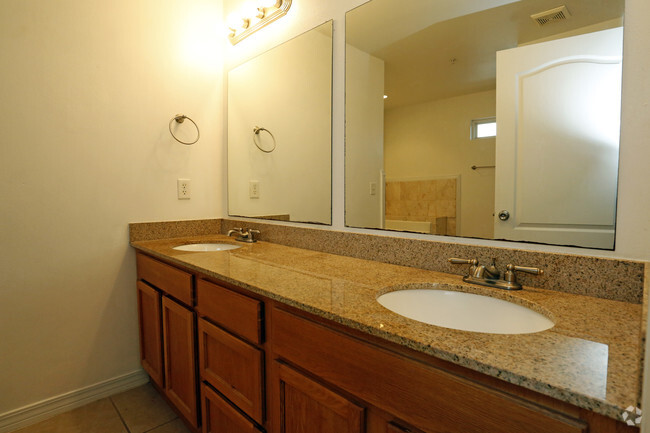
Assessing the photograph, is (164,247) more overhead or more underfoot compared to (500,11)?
more underfoot

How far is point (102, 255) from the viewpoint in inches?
69.8

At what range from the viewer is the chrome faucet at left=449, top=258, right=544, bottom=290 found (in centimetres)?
96

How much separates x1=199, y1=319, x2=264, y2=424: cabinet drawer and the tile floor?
56cm

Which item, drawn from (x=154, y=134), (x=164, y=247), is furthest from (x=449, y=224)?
(x=154, y=134)

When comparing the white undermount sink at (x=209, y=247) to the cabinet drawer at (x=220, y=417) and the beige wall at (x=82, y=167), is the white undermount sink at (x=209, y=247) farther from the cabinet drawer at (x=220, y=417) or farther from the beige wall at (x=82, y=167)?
the cabinet drawer at (x=220, y=417)

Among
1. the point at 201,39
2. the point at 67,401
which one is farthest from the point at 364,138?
the point at 67,401

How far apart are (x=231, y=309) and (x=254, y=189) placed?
1013 millimetres

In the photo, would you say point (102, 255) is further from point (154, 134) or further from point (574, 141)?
point (574, 141)

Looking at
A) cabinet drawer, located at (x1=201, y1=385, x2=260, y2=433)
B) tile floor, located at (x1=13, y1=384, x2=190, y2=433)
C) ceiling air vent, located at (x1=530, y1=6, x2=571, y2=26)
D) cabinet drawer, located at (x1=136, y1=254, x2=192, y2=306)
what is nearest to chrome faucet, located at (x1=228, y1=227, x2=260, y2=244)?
cabinet drawer, located at (x1=136, y1=254, x2=192, y2=306)

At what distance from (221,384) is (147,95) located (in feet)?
5.08

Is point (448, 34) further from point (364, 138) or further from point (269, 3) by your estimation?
point (269, 3)

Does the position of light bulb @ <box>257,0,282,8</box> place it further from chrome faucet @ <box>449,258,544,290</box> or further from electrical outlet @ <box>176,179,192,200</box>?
chrome faucet @ <box>449,258,544,290</box>

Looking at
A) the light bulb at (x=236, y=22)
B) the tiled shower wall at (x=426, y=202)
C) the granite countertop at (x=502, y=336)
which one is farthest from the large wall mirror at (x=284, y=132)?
the granite countertop at (x=502, y=336)

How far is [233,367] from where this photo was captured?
113 centimetres
